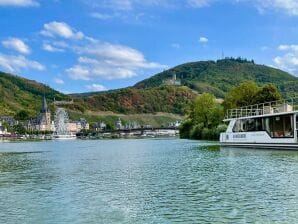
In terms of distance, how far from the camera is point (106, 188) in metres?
26.6

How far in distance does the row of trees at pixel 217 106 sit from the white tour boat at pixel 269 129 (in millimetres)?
29931

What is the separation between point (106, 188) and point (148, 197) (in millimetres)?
4296

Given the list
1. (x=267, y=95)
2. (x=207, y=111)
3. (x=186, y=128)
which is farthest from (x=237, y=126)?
(x=186, y=128)

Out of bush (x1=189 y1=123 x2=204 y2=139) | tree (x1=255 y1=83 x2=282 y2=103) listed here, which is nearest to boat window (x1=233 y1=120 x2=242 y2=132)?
tree (x1=255 y1=83 x2=282 y2=103)

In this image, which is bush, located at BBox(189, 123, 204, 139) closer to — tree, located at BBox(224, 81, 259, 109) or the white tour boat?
tree, located at BBox(224, 81, 259, 109)

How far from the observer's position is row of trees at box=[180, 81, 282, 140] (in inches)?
3765

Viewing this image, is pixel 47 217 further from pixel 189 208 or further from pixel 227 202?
pixel 227 202

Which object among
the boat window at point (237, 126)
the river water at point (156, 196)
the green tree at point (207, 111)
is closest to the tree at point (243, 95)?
the green tree at point (207, 111)

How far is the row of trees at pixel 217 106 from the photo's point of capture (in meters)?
95.6

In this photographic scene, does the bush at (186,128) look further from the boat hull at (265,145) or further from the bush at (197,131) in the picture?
the boat hull at (265,145)

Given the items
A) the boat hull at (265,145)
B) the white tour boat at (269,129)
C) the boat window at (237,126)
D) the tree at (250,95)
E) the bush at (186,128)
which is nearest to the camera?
the boat hull at (265,145)

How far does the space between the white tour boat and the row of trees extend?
98.2ft

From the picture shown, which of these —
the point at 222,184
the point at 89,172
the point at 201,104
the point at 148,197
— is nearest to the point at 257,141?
the point at 89,172

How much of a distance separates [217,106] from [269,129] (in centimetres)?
5473
